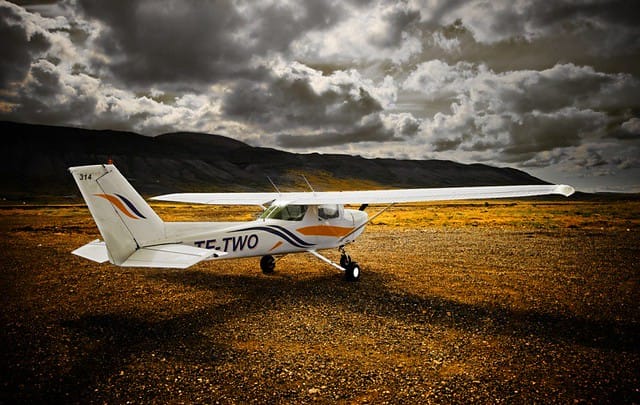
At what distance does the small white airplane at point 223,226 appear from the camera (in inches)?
242

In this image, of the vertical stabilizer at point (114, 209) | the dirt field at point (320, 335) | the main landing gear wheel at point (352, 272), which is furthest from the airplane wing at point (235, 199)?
the vertical stabilizer at point (114, 209)

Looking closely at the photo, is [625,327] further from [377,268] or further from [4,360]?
[4,360]

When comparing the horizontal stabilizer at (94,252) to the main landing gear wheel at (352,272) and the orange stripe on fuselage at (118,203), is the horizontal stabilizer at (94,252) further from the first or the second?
the main landing gear wheel at (352,272)

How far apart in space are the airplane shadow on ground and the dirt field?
1.3 inches

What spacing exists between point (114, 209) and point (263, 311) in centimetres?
340

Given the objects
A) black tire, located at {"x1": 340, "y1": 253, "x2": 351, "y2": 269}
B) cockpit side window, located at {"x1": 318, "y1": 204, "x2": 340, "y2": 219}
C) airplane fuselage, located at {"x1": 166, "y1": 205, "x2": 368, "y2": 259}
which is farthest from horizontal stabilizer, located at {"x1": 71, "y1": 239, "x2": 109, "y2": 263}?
black tire, located at {"x1": 340, "y1": 253, "x2": 351, "y2": 269}

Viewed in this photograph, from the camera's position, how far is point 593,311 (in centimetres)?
717

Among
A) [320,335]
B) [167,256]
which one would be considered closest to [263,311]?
[320,335]

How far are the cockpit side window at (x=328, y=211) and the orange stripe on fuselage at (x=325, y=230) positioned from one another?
0.30 metres

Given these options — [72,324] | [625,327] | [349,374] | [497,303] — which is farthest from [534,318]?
[72,324]

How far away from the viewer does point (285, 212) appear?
9.03m

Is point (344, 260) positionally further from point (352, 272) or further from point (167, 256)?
point (167, 256)

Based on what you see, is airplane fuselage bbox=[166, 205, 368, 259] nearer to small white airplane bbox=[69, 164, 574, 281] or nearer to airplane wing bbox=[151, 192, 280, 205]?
small white airplane bbox=[69, 164, 574, 281]

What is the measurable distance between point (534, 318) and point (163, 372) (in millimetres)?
6566
